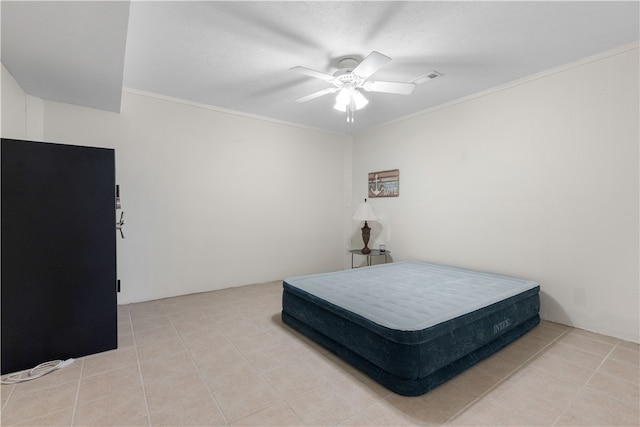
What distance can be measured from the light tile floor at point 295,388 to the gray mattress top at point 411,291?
422mm

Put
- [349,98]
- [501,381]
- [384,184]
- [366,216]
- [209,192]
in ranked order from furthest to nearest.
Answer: [384,184]
[366,216]
[209,192]
[349,98]
[501,381]

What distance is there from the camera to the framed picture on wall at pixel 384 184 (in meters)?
4.65

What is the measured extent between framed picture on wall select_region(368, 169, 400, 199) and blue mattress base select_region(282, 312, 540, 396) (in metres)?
2.49

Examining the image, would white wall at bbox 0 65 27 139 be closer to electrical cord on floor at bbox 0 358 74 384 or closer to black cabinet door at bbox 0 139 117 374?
black cabinet door at bbox 0 139 117 374

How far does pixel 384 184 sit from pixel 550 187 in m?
2.24

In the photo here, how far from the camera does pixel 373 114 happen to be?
4.43 m

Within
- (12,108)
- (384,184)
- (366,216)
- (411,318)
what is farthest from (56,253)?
(384,184)

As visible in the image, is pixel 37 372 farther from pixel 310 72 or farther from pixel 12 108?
pixel 310 72

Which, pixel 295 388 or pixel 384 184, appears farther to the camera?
pixel 384 184

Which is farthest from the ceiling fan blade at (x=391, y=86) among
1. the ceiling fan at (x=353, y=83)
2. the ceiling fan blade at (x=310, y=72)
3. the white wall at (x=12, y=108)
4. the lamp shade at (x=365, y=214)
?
the white wall at (x=12, y=108)

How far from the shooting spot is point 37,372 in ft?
6.78

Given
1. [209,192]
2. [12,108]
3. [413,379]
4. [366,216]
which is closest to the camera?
[413,379]

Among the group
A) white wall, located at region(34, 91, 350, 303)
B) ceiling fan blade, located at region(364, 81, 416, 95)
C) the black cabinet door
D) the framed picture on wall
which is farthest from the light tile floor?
the framed picture on wall

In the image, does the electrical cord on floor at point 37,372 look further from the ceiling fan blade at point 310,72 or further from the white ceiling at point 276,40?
the ceiling fan blade at point 310,72
